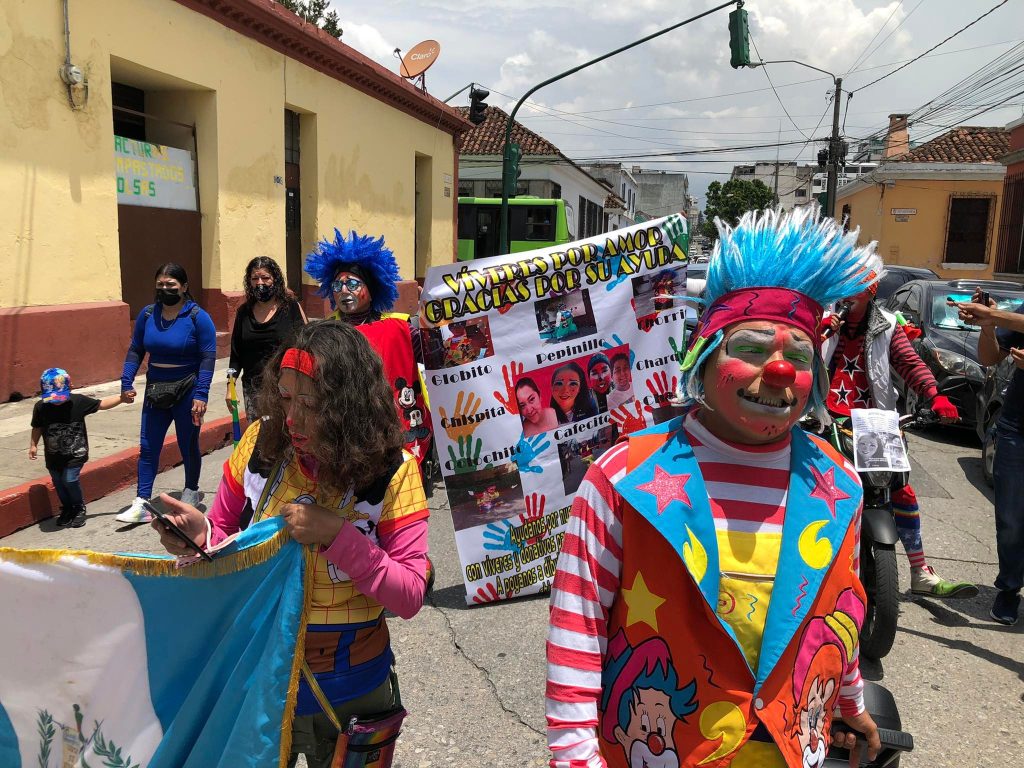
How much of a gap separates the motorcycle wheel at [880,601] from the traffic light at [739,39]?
13.6m

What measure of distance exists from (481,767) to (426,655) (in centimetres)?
Result: 91

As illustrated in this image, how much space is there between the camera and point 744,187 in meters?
58.2

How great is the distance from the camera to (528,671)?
12.1ft

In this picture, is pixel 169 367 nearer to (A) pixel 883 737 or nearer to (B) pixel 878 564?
(B) pixel 878 564

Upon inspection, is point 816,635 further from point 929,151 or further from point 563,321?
point 929,151

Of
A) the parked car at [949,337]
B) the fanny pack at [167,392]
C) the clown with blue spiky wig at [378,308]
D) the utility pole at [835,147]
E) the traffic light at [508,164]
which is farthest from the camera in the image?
the utility pole at [835,147]

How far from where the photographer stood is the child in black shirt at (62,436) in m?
5.54

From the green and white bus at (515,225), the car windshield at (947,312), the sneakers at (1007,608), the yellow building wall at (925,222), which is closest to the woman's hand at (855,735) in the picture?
the sneakers at (1007,608)

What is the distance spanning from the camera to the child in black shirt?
5.54 m

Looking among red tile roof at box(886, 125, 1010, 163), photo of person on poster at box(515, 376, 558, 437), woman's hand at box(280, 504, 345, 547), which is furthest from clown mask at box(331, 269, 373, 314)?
red tile roof at box(886, 125, 1010, 163)

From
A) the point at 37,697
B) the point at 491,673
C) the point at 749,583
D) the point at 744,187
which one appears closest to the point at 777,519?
the point at 749,583

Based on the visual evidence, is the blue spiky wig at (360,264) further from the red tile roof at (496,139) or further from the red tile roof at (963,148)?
the red tile roof at (963,148)

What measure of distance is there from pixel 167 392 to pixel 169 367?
200 mm

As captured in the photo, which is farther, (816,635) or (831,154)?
(831,154)
